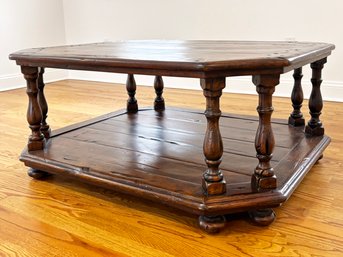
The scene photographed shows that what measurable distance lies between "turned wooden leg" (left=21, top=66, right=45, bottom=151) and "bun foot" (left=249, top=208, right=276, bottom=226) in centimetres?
79

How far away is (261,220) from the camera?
1008 millimetres

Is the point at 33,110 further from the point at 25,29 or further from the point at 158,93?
the point at 25,29

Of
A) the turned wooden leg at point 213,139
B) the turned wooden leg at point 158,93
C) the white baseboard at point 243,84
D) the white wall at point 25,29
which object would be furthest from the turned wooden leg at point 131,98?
the white wall at point 25,29

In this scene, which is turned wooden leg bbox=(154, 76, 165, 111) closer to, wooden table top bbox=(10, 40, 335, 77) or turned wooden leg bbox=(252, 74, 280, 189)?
wooden table top bbox=(10, 40, 335, 77)

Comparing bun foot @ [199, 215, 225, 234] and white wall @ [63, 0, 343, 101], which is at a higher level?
white wall @ [63, 0, 343, 101]

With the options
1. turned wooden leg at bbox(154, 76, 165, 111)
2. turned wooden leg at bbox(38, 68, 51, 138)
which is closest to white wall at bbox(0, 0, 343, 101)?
turned wooden leg at bbox(154, 76, 165, 111)

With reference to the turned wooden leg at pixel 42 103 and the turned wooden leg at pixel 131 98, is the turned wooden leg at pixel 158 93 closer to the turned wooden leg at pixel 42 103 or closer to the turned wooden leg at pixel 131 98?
the turned wooden leg at pixel 131 98

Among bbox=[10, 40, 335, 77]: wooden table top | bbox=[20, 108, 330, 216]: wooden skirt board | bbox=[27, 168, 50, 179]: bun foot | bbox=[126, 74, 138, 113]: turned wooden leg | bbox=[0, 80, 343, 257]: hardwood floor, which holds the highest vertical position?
bbox=[10, 40, 335, 77]: wooden table top

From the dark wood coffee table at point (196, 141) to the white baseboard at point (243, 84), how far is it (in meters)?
1.09

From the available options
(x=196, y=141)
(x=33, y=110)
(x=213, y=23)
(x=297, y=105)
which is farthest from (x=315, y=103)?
(x=213, y=23)

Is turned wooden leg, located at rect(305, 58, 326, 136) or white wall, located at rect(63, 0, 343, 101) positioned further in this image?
white wall, located at rect(63, 0, 343, 101)

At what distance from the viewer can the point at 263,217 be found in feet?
3.32

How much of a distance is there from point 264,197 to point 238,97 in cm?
175

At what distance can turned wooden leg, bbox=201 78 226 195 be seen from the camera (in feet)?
3.07
